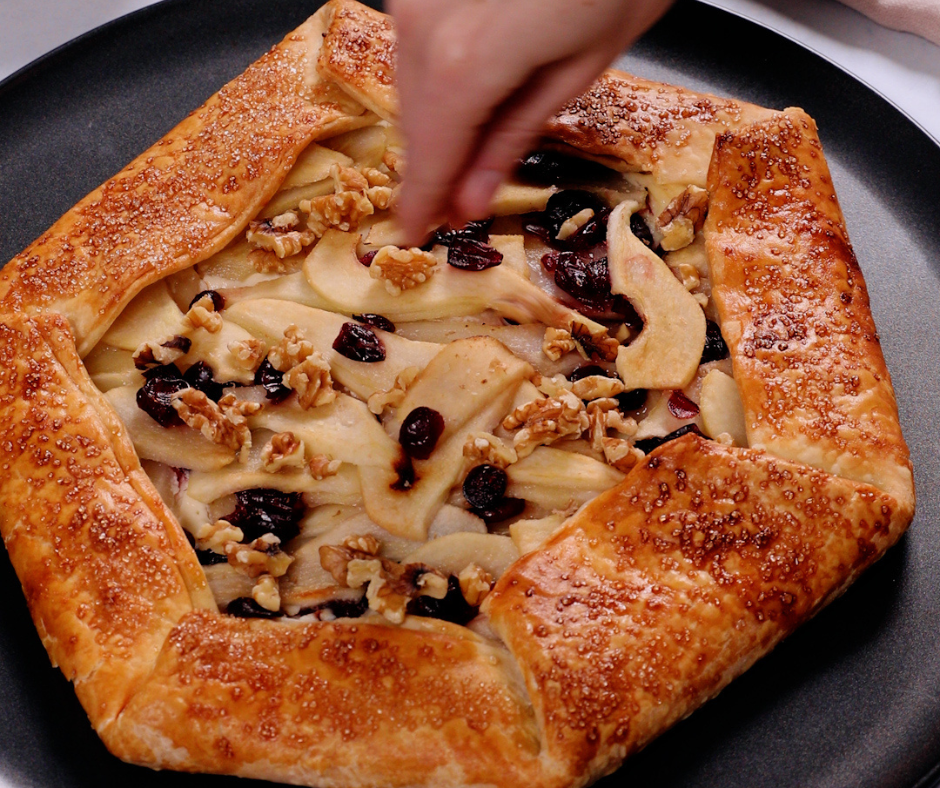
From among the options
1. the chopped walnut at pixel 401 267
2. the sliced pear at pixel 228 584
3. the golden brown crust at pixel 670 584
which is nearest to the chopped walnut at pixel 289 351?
the chopped walnut at pixel 401 267

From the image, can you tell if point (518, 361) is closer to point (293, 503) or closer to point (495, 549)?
point (495, 549)

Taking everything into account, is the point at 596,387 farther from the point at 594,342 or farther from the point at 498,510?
the point at 498,510

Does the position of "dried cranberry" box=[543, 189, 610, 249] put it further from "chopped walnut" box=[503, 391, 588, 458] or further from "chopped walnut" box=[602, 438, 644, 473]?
"chopped walnut" box=[602, 438, 644, 473]

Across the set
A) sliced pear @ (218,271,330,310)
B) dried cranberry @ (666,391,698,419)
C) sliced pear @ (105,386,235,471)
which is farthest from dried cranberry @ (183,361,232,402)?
dried cranberry @ (666,391,698,419)

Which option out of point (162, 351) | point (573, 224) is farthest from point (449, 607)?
point (573, 224)

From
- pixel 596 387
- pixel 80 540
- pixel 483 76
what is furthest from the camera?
pixel 596 387

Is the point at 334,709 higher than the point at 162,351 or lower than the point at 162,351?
lower

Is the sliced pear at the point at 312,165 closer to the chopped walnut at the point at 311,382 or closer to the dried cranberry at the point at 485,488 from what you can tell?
the chopped walnut at the point at 311,382

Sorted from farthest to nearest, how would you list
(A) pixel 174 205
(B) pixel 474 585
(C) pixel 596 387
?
1. (A) pixel 174 205
2. (C) pixel 596 387
3. (B) pixel 474 585
